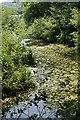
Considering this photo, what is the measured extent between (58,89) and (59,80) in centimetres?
37

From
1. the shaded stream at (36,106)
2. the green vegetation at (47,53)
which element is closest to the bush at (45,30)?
the green vegetation at (47,53)

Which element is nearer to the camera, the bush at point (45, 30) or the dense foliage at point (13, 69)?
the dense foliage at point (13, 69)

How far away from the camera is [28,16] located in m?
8.70

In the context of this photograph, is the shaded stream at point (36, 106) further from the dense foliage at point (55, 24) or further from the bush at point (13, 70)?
the dense foliage at point (55, 24)

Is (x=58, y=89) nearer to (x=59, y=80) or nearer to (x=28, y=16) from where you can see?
(x=59, y=80)

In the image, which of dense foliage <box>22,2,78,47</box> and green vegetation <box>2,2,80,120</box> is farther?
dense foliage <box>22,2,78,47</box>

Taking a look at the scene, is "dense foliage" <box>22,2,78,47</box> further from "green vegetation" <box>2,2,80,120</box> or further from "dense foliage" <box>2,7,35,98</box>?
"dense foliage" <box>2,7,35,98</box>

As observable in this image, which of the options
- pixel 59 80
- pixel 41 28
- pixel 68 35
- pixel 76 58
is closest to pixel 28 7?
pixel 41 28

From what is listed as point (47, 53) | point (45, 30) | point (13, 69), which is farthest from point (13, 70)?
point (45, 30)

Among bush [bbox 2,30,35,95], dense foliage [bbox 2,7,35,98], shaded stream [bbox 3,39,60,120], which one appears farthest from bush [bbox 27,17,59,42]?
bush [bbox 2,30,35,95]

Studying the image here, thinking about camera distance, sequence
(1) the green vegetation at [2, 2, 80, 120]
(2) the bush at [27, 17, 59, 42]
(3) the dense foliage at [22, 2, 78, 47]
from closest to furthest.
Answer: (1) the green vegetation at [2, 2, 80, 120] → (3) the dense foliage at [22, 2, 78, 47] → (2) the bush at [27, 17, 59, 42]

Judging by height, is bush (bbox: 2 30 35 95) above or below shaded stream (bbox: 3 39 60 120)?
above

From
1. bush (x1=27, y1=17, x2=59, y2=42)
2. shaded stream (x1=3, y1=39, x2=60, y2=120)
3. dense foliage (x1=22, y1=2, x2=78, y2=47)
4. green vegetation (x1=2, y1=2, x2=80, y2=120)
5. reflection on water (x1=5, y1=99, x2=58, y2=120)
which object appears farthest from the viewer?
bush (x1=27, y1=17, x2=59, y2=42)

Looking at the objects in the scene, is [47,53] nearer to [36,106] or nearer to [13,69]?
[13,69]
